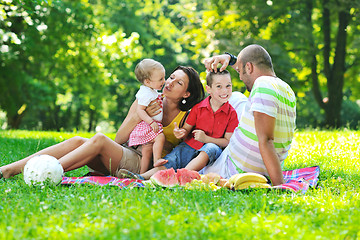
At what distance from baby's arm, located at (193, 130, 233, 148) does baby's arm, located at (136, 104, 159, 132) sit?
1.51ft

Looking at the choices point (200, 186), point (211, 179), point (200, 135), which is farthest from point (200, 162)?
point (200, 186)

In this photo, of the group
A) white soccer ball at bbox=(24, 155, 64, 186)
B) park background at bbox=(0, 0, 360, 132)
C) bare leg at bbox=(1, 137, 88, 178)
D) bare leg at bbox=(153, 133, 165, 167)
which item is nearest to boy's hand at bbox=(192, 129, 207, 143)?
bare leg at bbox=(153, 133, 165, 167)

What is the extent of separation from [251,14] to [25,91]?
9.17 m

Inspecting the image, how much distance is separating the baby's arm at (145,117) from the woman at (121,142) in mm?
81

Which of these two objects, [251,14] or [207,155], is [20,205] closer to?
[207,155]

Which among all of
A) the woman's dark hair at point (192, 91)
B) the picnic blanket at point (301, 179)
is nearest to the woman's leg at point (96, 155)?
the woman's dark hair at point (192, 91)

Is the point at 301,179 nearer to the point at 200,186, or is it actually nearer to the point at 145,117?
the point at 200,186

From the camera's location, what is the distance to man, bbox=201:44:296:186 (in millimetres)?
3703

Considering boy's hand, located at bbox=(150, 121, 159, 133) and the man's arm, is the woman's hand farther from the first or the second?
the man's arm

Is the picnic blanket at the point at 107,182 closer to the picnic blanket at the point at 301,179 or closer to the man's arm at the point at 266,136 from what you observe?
the man's arm at the point at 266,136

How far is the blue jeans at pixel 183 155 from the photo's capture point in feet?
14.7

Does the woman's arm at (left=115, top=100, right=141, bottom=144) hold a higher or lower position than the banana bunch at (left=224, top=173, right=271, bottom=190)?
higher

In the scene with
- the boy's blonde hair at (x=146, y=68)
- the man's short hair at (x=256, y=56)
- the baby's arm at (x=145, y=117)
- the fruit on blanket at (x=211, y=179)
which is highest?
the man's short hair at (x=256, y=56)

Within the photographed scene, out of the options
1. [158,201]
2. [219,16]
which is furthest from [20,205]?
[219,16]
